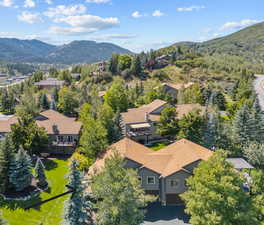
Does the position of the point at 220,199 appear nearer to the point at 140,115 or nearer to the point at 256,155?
the point at 256,155

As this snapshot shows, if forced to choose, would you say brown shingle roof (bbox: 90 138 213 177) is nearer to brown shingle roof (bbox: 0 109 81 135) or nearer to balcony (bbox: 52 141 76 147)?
balcony (bbox: 52 141 76 147)

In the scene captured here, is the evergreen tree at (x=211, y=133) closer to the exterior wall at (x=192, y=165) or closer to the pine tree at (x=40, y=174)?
the exterior wall at (x=192, y=165)

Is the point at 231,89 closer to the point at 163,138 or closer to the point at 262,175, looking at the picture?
the point at 163,138

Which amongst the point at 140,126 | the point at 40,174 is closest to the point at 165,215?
the point at 40,174

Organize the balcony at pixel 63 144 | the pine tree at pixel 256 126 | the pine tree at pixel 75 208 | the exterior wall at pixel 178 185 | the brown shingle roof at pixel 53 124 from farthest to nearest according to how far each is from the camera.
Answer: the brown shingle roof at pixel 53 124 < the balcony at pixel 63 144 < the pine tree at pixel 256 126 < the exterior wall at pixel 178 185 < the pine tree at pixel 75 208

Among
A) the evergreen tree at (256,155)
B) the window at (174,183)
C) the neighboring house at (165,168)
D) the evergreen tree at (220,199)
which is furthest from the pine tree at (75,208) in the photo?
the evergreen tree at (256,155)

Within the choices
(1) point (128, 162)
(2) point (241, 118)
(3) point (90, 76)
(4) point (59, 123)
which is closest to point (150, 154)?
(1) point (128, 162)
